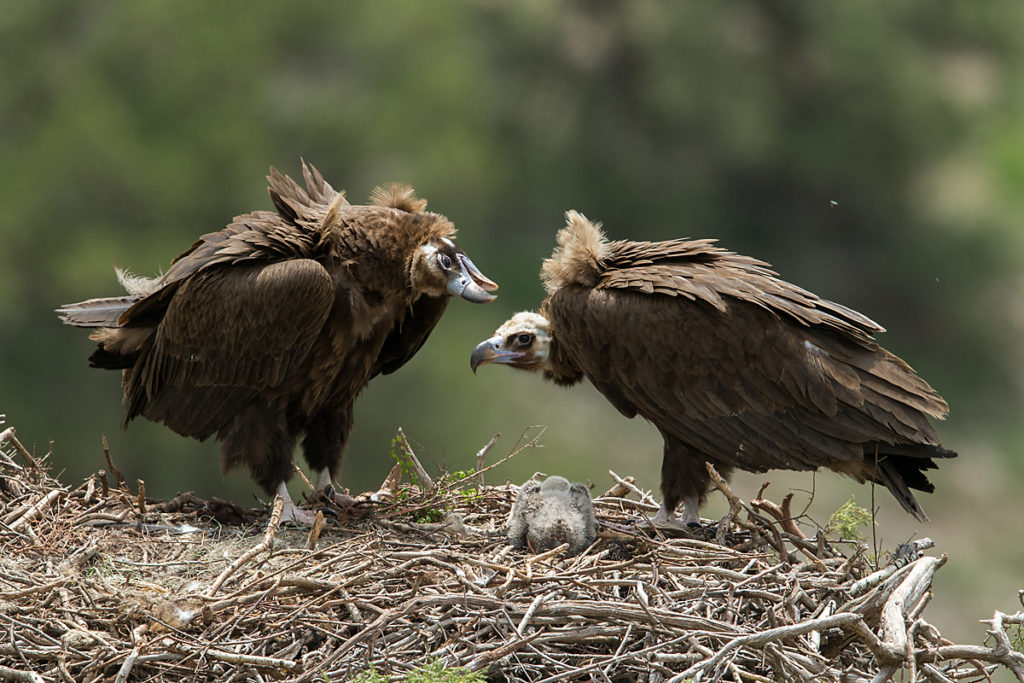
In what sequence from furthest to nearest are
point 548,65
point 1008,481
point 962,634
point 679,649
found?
point 548,65 < point 1008,481 < point 962,634 < point 679,649

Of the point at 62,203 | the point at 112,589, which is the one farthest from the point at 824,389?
the point at 62,203

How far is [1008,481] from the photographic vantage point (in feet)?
58.4

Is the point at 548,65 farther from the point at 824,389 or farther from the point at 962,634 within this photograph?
the point at 824,389

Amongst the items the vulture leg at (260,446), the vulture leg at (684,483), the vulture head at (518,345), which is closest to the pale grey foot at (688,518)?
the vulture leg at (684,483)

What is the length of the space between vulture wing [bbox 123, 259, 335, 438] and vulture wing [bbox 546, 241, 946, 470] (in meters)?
1.14

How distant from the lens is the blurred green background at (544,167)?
12867 millimetres

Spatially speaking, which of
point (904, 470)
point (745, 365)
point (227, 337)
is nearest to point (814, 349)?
point (745, 365)

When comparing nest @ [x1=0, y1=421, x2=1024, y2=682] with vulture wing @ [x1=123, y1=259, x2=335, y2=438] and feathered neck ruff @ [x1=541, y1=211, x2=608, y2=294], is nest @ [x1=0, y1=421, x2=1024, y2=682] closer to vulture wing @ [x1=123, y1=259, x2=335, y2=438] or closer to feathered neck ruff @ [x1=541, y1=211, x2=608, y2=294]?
vulture wing @ [x1=123, y1=259, x2=335, y2=438]

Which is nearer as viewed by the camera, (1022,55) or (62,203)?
(62,203)

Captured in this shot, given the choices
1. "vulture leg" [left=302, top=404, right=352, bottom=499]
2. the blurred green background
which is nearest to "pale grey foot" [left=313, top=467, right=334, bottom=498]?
"vulture leg" [left=302, top=404, right=352, bottom=499]

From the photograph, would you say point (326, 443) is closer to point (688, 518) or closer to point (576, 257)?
point (576, 257)

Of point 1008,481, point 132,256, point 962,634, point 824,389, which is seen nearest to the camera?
point 824,389

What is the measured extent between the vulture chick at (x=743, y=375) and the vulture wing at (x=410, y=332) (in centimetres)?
72

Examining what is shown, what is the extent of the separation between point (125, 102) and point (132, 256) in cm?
238
